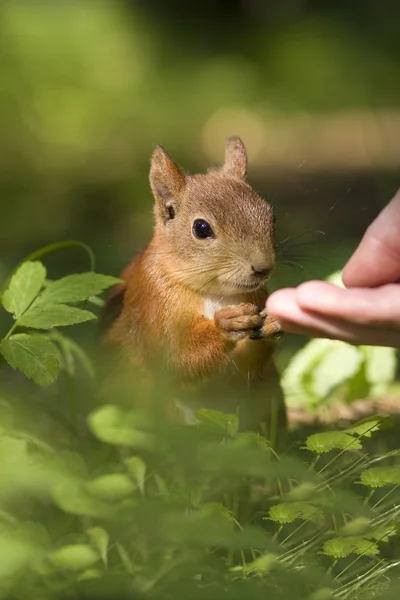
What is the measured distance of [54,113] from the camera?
747 centimetres

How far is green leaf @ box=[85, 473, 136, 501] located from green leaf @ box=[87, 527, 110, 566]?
9cm

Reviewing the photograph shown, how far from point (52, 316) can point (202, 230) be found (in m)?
0.51

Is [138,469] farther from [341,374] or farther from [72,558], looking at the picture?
[341,374]

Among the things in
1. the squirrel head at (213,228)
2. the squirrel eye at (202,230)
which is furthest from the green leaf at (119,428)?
the squirrel eye at (202,230)

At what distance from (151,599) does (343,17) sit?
788 centimetres

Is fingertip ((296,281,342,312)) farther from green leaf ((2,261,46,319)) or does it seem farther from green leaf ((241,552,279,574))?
green leaf ((2,261,46,319))

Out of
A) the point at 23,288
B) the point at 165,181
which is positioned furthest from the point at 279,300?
the point at 165,181

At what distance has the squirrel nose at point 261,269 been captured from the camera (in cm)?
252

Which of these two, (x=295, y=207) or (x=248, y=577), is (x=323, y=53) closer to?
(x=295, y=207)

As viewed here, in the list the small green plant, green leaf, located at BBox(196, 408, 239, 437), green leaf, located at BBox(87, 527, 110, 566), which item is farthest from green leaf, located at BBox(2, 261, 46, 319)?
green leaf, located at BBox(87, 527, 110, 566)

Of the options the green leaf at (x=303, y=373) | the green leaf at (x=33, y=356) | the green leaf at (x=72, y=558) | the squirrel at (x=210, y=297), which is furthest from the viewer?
the green leaf at (x=303, y=373)

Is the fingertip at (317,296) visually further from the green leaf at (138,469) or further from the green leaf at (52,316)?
the green leaf at (52,316)

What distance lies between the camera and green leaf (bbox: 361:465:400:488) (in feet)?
6.71

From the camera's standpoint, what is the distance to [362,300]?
1893mm
